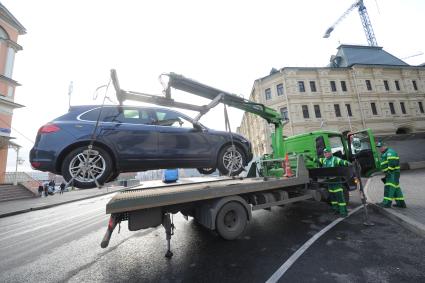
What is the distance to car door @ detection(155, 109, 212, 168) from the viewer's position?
3.83m

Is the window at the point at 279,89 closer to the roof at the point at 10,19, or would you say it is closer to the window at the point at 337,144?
the window at the point at 337,144

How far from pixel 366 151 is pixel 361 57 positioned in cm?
2841

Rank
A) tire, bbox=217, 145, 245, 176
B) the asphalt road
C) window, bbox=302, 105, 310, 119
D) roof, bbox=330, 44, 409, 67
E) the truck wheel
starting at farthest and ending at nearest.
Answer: roof, bbox=330, 44, 409, 67
window, bbox=302, 105, 310, 119
tire, bbox=217, 145, 245, 176
the truck wheel
the asphalt road

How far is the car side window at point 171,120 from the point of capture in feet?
13.3

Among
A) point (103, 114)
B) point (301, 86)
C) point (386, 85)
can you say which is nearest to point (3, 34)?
point (103, 114)

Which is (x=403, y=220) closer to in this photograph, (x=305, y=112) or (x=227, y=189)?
(x=227, y=189)

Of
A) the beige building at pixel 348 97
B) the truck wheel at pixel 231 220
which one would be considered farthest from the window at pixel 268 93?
the truck wheel at pixel 231 220

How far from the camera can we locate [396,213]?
496 centimetres

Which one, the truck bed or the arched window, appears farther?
the arched window

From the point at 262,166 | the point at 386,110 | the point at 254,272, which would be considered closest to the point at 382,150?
the point at 262,166

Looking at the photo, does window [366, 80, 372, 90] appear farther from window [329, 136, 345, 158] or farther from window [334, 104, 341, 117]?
window [329, 136, 345, 158]

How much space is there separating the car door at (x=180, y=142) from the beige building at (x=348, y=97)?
63.6ft

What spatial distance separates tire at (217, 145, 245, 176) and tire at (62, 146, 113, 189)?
2.30 meters

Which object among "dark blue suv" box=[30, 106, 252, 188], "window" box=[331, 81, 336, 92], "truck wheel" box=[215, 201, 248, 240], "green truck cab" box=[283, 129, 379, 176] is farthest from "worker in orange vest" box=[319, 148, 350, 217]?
"window" box=[331, 81, 336, 92]
